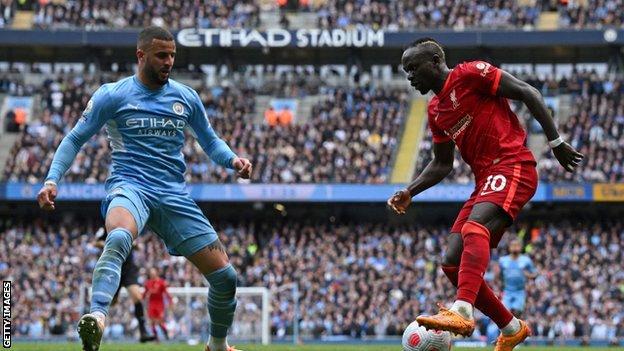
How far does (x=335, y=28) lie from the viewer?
45062 mm

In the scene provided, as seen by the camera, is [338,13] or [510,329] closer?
[510,329]

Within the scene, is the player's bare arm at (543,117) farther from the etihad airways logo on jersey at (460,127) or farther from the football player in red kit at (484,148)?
the etihad airways logo on jersey at (460,127)

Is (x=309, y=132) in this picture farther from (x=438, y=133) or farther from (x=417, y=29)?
(x=438, y=133)

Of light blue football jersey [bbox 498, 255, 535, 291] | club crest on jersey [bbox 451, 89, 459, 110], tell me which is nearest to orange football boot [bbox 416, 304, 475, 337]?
club crest on jersey [bbox 451, 89, 459, 110]

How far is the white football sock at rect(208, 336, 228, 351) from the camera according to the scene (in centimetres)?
958

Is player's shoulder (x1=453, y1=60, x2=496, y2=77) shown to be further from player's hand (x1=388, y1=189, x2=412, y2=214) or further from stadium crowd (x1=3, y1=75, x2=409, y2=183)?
stadium crowd (x1=3, y1=75, x2=409, y2=183)

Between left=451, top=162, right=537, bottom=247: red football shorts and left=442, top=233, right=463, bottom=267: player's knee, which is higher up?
left=451, top=162, right=537, bottom=247: red football shorts

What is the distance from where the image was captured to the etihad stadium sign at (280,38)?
44750mm

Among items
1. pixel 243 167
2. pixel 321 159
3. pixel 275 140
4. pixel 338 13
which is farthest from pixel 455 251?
pixel 338 13

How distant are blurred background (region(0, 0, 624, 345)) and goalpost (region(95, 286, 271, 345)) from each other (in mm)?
70

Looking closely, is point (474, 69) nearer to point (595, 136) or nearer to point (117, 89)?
point (117, 89)

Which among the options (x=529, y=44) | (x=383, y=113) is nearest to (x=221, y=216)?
(x=383, y=113)

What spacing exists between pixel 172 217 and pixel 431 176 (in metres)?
2.32

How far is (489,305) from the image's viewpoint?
923 cm
